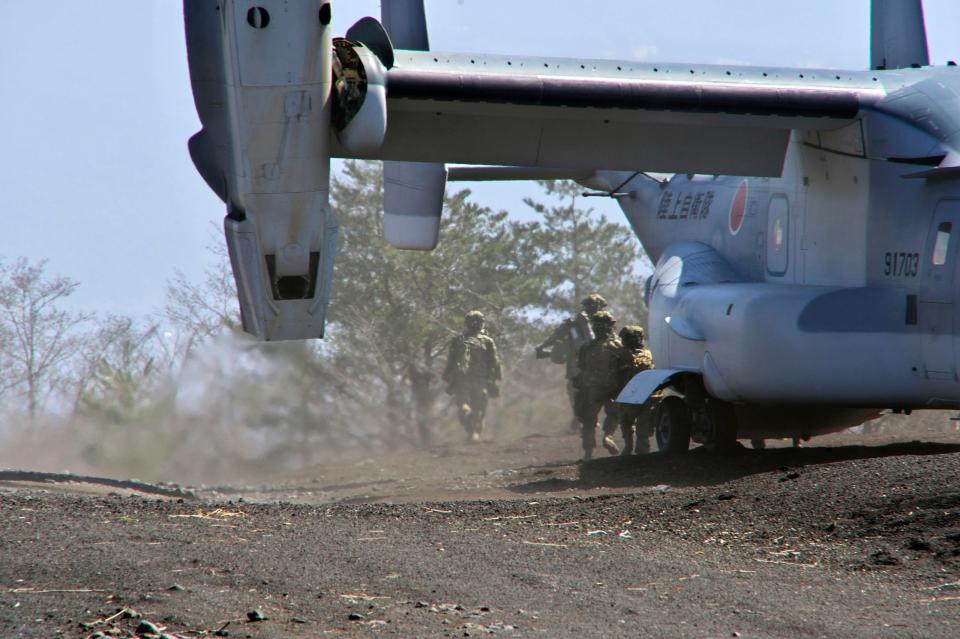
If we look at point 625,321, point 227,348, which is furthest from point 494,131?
point 625,321

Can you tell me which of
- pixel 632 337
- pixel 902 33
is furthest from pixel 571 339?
pixel 902 33

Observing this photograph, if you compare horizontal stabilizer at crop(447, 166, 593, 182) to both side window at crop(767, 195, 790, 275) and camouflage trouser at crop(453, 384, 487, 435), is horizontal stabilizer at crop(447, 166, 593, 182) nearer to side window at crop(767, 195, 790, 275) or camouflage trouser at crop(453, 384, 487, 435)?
side window at crop(767, 195, 790, 275)

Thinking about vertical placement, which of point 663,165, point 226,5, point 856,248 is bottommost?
point 856,248

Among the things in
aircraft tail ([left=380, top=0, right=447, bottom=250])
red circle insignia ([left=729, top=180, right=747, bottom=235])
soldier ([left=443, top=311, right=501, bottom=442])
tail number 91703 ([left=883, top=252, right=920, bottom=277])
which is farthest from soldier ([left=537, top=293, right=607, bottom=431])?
tail number 91703 ([left=883, top=252, right=920, bottom=277])

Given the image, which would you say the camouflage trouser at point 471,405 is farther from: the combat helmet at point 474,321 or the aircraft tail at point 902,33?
the aircraft tail at point 902,33

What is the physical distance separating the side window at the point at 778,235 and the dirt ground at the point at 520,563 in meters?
2.22

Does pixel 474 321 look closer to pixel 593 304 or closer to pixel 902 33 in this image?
pixel 593 304

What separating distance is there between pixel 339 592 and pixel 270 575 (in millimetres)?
465

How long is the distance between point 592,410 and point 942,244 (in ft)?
20.1

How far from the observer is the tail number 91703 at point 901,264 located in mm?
8844

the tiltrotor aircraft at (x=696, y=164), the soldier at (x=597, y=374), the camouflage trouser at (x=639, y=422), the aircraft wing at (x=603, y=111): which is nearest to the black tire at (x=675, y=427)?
the tiltrotor aircraft at (x=696, y=164)

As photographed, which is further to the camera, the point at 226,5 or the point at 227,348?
the point at 227,348

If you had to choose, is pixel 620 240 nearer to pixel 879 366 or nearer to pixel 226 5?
pixel 879 366

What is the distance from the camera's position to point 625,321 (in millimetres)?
26891
